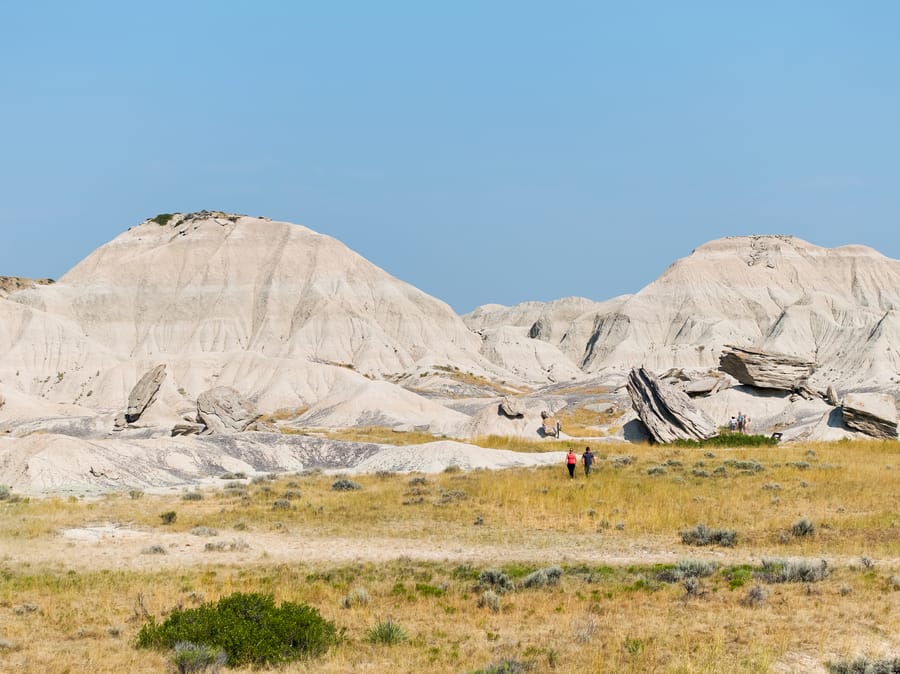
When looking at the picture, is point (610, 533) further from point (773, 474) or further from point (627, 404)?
point (627, 404)

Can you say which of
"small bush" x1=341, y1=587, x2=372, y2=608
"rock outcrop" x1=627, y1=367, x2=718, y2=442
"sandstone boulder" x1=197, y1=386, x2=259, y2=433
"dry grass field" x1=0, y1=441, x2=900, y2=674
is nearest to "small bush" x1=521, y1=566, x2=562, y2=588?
"dry grass field" x1=0, y1=441, x2=900, y2=674

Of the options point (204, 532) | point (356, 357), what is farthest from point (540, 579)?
point (356, 357)

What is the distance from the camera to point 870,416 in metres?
43.1

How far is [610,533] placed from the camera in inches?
806

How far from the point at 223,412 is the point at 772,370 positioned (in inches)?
1257

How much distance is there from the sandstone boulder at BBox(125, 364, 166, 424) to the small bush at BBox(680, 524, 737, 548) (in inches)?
1741

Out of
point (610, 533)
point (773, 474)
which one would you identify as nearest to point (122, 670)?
point (610, 533)

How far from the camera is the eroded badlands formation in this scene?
43125 millimetres

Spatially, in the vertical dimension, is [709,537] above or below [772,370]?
below

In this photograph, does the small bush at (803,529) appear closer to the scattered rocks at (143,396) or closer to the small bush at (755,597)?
the small bush at (755,597)

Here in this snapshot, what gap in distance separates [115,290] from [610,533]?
113m

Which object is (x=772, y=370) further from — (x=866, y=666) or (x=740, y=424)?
(x=866, y=666)

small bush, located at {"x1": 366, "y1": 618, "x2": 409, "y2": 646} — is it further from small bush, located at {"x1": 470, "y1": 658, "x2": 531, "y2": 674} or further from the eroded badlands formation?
the eroded badlands formation

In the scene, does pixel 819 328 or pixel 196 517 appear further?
Result: pixel 819 328
